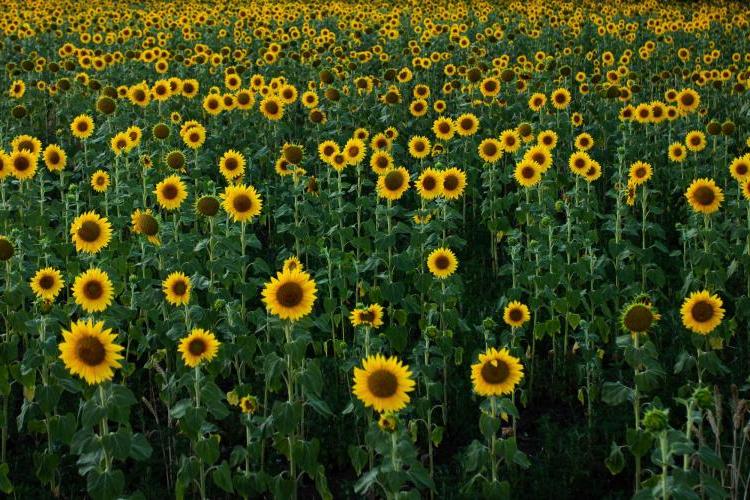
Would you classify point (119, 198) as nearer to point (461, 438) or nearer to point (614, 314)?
point (461, 438)

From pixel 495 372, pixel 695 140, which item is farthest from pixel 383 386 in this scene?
pixel 695 140

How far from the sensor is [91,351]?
11.6 feet

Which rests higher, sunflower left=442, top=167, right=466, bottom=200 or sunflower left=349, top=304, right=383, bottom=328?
sunflower left=442, top=167, right=466, bottom=200

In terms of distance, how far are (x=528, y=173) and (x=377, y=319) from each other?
284 cm

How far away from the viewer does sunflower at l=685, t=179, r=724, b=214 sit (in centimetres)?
568

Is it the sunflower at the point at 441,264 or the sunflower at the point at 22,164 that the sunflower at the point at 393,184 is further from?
the sunflower at the point at 22,164

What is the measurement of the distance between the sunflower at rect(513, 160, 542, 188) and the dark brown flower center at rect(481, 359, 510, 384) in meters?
3.18

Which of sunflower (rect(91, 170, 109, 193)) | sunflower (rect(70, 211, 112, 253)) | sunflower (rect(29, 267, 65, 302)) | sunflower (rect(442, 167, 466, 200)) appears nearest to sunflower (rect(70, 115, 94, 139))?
sunflower (rect(91, 170, 109, 193))

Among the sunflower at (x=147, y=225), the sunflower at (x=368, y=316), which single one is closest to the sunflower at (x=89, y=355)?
the sunflower at (x=368, y=316)

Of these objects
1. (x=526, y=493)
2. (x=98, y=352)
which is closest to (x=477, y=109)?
(x=526, y=493)

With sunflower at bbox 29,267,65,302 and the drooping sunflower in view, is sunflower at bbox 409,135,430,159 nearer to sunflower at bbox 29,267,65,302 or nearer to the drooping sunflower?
the drooping sunflower

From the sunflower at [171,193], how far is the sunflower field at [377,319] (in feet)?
0.05

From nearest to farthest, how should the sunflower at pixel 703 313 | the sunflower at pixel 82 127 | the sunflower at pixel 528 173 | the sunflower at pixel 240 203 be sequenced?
the sunflower at pixel 703 313, the sunflower at pixel 240 203, the sunflower at pixel 528 173, the sunflower at pixel 82 127

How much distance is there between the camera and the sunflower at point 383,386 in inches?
138
